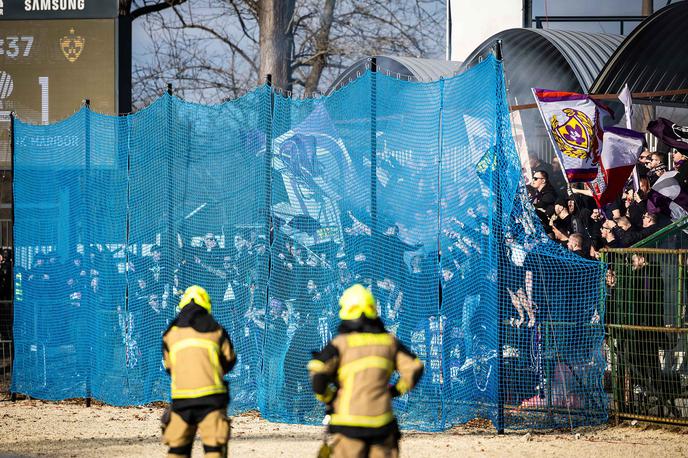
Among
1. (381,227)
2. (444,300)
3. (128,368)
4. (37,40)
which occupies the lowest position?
(128,368)

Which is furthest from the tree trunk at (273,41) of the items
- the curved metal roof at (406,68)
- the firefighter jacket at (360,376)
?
the firefighter jacket at (360,376)

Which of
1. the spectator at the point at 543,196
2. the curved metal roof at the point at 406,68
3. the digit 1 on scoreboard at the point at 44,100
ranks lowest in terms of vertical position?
the spectator at the point at 543,196

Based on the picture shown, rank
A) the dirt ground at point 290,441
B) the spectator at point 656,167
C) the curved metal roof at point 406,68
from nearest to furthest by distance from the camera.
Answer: the dirt ground at point 290,441 < the spectator at point 656,167 < the curved metal roof at point 406,68

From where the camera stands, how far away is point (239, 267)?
487 inches

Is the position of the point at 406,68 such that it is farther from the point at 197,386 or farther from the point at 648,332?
the point at 197,386

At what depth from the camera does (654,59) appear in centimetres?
1786

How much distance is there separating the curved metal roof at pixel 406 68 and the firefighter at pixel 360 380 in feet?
45.6

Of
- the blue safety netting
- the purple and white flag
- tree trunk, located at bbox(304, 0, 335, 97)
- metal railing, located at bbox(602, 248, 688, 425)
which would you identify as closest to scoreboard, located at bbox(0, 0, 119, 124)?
the blue safety netting

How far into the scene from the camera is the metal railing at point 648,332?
11266mm

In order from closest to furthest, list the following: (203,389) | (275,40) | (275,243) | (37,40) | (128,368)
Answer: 1. (203,389)
2. (275,243)
3. (128,368)
4. (37,40)
5. (275,40)

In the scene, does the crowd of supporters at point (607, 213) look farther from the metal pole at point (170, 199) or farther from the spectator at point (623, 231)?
the metal pole at point (170, 199)

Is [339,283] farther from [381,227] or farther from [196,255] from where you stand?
[196,255]

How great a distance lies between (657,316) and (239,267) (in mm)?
4463

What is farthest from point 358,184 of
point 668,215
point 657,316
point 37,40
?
point 37,40
